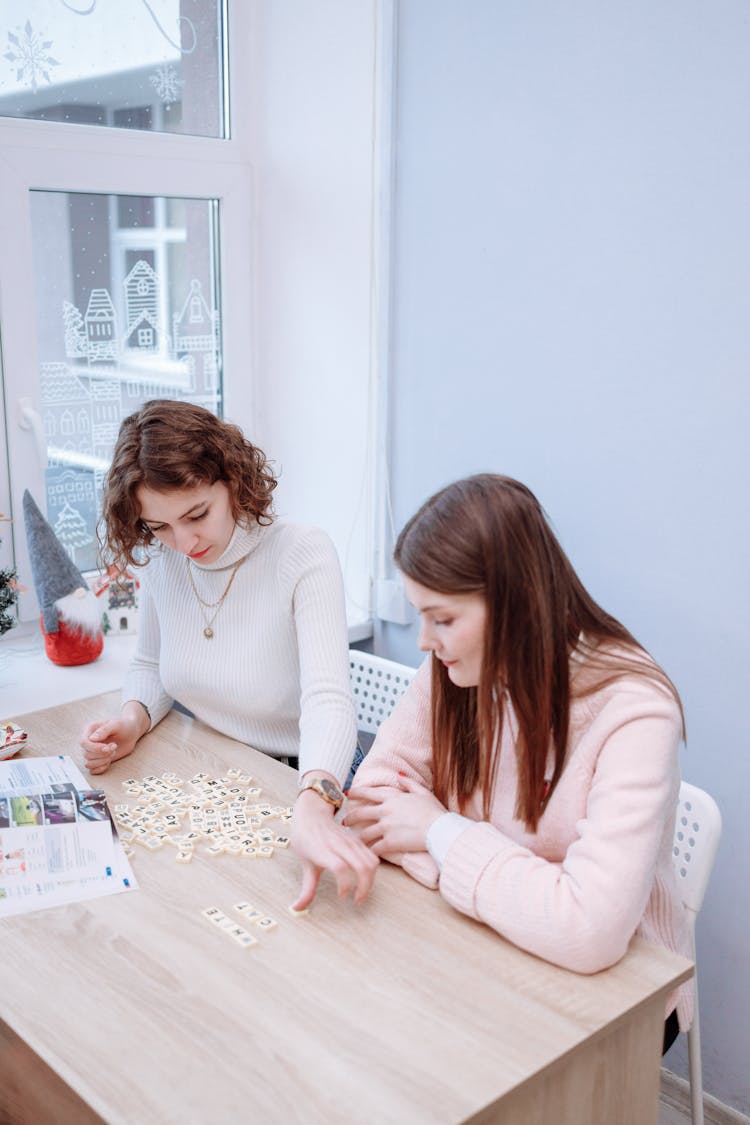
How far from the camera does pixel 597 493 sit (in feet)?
7.30

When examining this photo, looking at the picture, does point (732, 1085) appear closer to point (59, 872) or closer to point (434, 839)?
point (434, 839)

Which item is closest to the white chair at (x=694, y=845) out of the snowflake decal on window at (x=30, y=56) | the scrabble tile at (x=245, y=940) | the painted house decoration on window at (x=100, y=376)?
the scrabble tile at (x=245, y=940)

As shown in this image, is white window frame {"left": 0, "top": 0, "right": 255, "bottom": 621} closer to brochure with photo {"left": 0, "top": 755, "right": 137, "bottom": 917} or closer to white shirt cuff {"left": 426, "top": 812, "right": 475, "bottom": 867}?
brochure with photo {"left": 0, "top": 755, "right": 137, "bottom": 917}

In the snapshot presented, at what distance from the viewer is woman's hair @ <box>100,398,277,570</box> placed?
72.8 inches

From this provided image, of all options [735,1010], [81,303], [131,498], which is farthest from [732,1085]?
[81,303]

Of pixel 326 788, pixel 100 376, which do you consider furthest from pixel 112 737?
pixel 100 376

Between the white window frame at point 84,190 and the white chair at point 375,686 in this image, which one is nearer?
A: the white chair at point 375,686

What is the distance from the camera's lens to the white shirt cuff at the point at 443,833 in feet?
4.78

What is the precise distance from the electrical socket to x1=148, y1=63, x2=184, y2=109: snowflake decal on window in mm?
1296

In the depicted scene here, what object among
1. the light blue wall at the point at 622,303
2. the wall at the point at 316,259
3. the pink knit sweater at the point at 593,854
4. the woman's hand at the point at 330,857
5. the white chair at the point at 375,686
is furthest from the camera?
the wall at the point at 316,259

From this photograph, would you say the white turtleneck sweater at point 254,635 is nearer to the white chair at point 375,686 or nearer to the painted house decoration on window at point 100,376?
the white chair at point 375,686

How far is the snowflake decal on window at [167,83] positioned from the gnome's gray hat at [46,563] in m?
1.05

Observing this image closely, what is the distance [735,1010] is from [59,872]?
4.39 feet

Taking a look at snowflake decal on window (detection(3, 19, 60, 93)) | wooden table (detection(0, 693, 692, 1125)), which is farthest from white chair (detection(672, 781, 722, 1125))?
snowflake decal on window (detection(3, 19, 60, 93))
